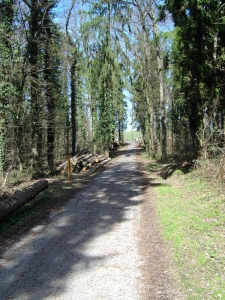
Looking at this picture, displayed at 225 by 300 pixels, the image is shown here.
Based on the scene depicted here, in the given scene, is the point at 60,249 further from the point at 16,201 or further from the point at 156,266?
the point at 16,201

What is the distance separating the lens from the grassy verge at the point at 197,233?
11.7 ft

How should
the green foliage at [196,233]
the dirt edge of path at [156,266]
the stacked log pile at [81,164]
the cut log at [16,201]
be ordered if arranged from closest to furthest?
the dirt edge of path at [156,266] < the green foliage at [196,233] < the cut log at [16,201] < the stacked log pile at [81,164]

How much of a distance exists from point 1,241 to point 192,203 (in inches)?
206

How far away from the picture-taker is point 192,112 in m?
12.4

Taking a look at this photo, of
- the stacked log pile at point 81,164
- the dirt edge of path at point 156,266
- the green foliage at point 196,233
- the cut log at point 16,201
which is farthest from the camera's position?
the stacked log pile at point 81,164

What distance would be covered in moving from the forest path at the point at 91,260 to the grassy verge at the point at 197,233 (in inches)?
10.7

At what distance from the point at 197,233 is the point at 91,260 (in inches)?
92.4

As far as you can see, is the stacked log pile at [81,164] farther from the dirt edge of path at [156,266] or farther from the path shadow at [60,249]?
the dirt edge of path at [156,266]

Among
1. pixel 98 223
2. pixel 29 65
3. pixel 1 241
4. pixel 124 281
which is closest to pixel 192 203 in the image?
pixel 98 223

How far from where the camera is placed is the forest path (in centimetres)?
344

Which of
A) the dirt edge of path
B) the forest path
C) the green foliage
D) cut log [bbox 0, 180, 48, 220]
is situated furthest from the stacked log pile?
the dirt edge of path

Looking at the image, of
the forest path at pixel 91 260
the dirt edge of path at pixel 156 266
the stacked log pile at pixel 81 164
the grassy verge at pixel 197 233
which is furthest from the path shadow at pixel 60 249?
the stacked log pile at pixel 81 164

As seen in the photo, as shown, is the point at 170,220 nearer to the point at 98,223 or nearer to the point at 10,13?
the point at 98,223

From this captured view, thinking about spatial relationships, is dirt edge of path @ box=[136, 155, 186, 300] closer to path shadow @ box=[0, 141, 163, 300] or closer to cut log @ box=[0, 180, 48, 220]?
path shadow @ box=[0, 141, 163, 300]
